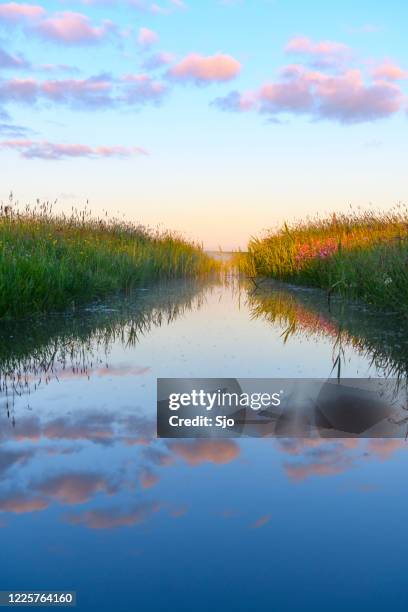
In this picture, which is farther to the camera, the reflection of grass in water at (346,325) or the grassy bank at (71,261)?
the grassy bank at (71,261)

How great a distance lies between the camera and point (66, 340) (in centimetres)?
673

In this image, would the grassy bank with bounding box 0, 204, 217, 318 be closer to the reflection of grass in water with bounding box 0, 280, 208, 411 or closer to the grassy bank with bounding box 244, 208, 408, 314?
the reflection of grass in water with bounding box 0, 280, 208, 411

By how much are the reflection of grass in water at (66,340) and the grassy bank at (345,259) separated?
310 centimetres

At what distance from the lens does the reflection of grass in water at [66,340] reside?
5074mm

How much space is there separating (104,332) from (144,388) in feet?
9.45

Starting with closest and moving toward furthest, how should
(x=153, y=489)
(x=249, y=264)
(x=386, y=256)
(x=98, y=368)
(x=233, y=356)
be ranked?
(x=153, y=489), (x=98, y=368), (x=233, y=356), (x=386, y=256), (x=249, y=264)

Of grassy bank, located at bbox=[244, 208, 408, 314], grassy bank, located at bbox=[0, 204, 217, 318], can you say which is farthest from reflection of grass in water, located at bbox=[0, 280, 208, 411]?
grassy bank, located at bbox=[244, 208, 408, 314]

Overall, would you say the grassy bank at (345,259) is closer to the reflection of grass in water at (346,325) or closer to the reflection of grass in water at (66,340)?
the reflection of grass in water at (346,325)

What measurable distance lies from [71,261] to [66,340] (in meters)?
5.12

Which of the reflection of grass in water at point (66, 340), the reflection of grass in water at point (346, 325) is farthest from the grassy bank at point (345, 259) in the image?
the reflection of grass in water at point (66, 340)

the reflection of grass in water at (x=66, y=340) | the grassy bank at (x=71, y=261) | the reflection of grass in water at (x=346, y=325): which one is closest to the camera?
the reflection of grass in water at (x=66, y=340)

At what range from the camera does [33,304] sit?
8336 millimetres

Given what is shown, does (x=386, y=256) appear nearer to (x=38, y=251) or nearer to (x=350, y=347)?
(x=350, y=347)

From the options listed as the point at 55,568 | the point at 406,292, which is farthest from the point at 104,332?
the point at 55,568
